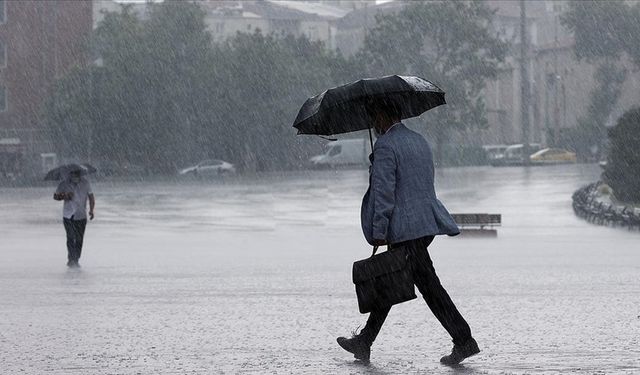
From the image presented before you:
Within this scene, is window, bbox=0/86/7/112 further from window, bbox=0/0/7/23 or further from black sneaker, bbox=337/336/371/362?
black sneaker, bbox=337/336/371/362

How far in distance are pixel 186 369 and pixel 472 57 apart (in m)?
82.4

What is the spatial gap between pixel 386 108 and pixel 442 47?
273ft

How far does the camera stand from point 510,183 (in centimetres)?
5297

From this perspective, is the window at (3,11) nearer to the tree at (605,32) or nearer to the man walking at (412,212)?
the tree at (605,32)

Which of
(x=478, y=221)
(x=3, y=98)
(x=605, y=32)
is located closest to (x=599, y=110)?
(x=605, y=32)

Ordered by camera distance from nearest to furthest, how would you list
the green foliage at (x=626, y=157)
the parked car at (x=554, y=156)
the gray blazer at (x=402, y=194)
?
the gray blazer at (x=402, y=194)
the green foliage at (x=626, y=157)
the parked car at (x=554, y=156)

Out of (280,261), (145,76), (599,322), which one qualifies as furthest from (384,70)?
(599,322)

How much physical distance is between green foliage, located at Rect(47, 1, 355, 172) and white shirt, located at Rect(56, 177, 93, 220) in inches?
2278

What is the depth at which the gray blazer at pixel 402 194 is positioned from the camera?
8.41 metres

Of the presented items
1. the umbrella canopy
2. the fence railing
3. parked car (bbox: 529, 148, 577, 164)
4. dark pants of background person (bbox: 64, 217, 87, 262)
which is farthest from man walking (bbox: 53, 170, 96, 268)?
parked car (bbox: 529, 148, 577, 164)

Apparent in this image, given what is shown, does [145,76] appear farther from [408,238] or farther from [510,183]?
[408,238]

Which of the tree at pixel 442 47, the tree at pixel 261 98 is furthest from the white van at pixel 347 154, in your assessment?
the tree at pixel 442 47

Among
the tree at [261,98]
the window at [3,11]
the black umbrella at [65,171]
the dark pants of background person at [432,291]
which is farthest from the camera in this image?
the window at [3,11]

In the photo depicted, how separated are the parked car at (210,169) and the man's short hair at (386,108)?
6487 centimetres
